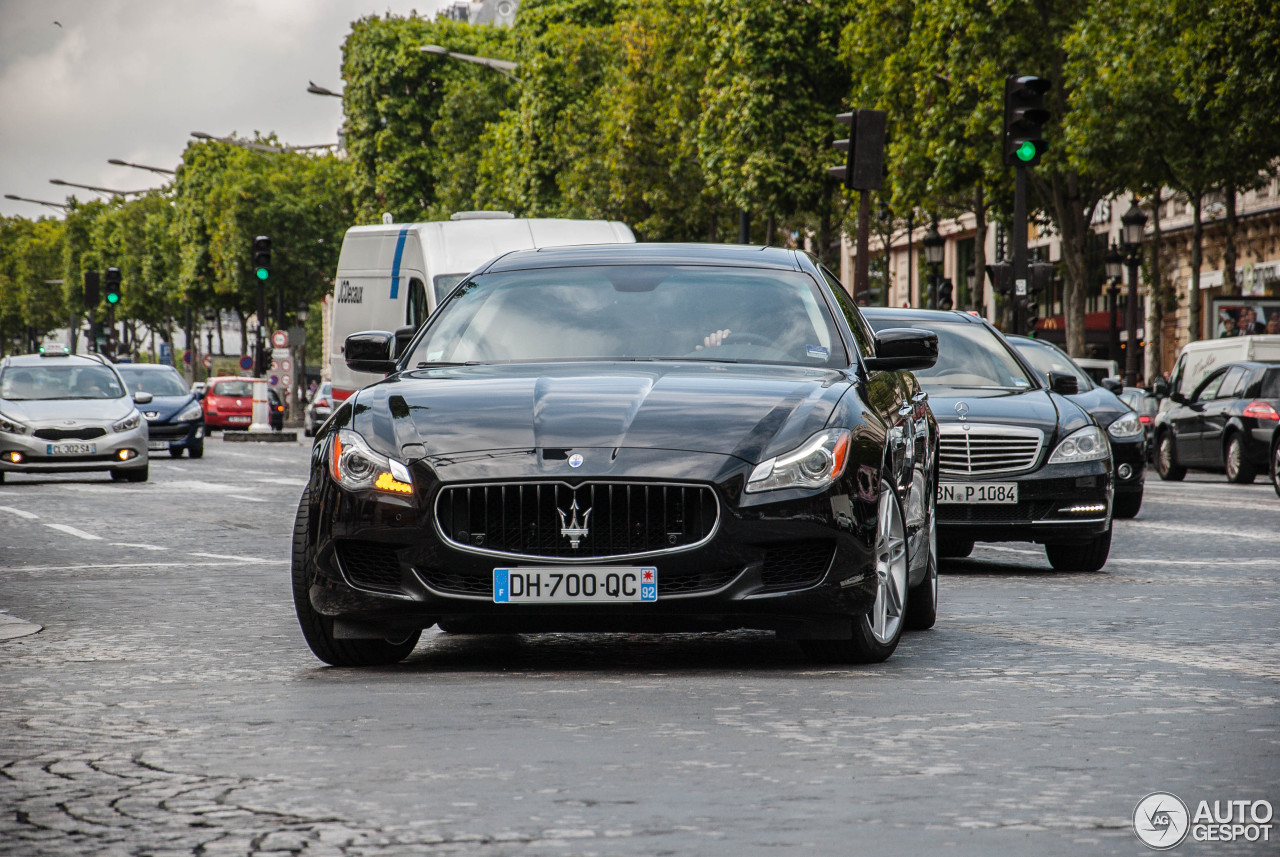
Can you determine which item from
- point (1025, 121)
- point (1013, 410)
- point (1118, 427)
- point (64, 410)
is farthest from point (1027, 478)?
point (64, 410)

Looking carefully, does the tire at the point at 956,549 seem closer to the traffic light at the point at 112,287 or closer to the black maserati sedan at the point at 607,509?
the black maserati sedan at the point at 607,509

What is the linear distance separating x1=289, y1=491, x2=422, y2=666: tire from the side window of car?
2.23 m

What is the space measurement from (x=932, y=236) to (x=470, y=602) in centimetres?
4033

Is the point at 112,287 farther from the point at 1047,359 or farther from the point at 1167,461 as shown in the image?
the point at 1047,359

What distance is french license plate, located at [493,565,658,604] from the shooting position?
6.71m

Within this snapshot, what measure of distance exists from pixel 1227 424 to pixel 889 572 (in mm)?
20656

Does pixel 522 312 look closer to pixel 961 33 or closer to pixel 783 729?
pixel 783 729

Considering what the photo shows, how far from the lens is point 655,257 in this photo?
8.43 metres

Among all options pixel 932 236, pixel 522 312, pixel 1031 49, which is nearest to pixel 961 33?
pixel 1031 49

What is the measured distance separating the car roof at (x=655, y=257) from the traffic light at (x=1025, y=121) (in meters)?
14.6

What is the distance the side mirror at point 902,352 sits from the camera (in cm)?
801

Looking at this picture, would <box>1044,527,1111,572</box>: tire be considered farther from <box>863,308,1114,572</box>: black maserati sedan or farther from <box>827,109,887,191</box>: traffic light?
<box>827,109,887,191</box>: traffic light

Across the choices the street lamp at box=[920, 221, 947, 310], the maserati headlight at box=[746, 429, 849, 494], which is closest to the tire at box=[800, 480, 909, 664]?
the maserati headlight at box=[746, 429, 849, 494]

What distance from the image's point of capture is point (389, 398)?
Answer: 7320 millimetres
